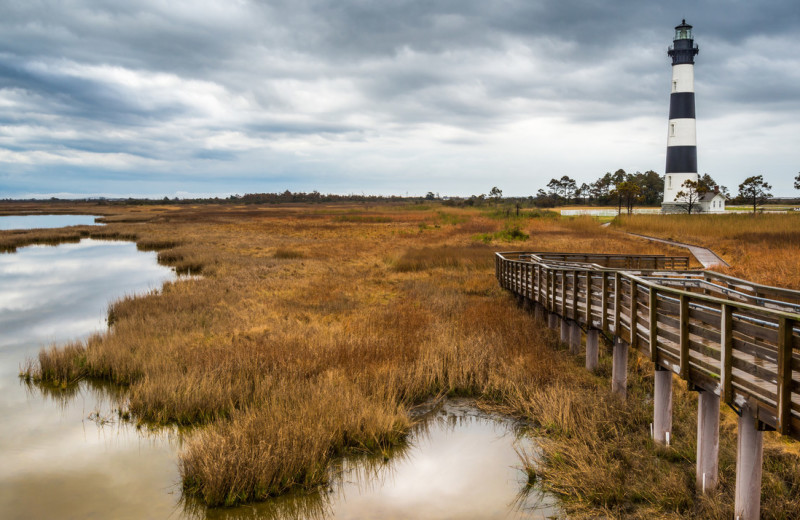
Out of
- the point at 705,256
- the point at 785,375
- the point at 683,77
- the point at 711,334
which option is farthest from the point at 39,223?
the point at 785,375

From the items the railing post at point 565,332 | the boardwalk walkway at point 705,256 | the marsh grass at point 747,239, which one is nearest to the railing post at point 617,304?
the railing post at point 565,332

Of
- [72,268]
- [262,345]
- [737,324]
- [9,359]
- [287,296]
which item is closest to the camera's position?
[737,324]

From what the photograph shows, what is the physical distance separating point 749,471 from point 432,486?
4020 mm

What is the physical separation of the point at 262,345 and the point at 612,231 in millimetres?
39536

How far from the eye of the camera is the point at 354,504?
715cm

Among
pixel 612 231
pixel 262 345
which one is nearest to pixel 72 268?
pixel 262 345

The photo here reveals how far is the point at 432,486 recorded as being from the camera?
7699mm

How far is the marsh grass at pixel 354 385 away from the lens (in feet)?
23.3

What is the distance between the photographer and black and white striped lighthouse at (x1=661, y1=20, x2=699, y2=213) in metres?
50.3

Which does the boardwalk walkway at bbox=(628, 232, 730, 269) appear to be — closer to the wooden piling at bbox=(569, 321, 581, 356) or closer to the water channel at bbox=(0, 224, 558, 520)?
the wooden piling at bbox=(569, 321, 581, 356)

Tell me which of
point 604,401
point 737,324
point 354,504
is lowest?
point 354,504

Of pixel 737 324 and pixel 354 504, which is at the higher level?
pixel 737 324

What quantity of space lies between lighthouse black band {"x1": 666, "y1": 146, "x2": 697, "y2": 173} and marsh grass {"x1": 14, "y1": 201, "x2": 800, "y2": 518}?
42079 mm

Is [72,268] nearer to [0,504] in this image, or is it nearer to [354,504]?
[0,504]
